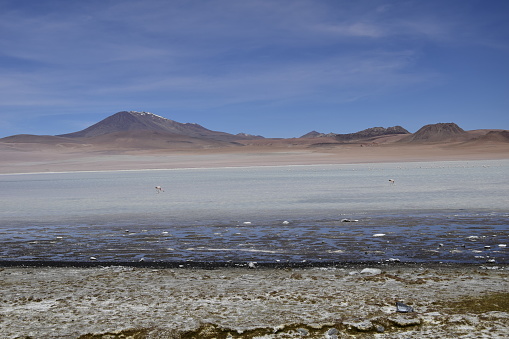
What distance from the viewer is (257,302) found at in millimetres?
4297

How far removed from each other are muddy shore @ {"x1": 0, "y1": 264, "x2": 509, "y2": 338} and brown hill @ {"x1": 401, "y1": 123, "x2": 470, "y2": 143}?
151 meters

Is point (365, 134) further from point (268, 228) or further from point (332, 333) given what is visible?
point (332, 333)

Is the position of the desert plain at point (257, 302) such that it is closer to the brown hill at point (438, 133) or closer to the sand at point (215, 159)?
the sand at point (215, 159)

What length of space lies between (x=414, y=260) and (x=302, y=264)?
48.8 inches

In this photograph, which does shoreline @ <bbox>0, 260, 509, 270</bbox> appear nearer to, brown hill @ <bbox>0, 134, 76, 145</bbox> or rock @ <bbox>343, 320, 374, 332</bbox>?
rock @ <bbox>343, 320, 374, 332</bbox>

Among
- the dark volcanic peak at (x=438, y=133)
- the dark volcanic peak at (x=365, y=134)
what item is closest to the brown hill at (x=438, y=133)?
the dark volcanic peak at (x=438, y=133)

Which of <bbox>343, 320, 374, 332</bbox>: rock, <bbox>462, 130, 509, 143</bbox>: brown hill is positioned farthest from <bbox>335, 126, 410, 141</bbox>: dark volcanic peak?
<bbox>343, 320, 374, 332</bbox>: rock

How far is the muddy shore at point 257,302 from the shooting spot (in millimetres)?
3672

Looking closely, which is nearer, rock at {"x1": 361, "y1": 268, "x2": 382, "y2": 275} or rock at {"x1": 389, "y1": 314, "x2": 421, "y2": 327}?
rock at {"x1": 389, "y1": 314, "x2": 421, "y2": 327}

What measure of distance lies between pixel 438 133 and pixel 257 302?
521 feet

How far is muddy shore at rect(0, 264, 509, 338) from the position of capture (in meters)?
3.67

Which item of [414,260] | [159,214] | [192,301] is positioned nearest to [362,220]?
[414,260]

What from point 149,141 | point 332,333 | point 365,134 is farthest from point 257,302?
point 365,134

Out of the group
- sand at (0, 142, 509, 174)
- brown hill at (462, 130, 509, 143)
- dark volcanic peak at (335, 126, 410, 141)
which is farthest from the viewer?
dark volcanic peak at (335, 126, 410, 141)
